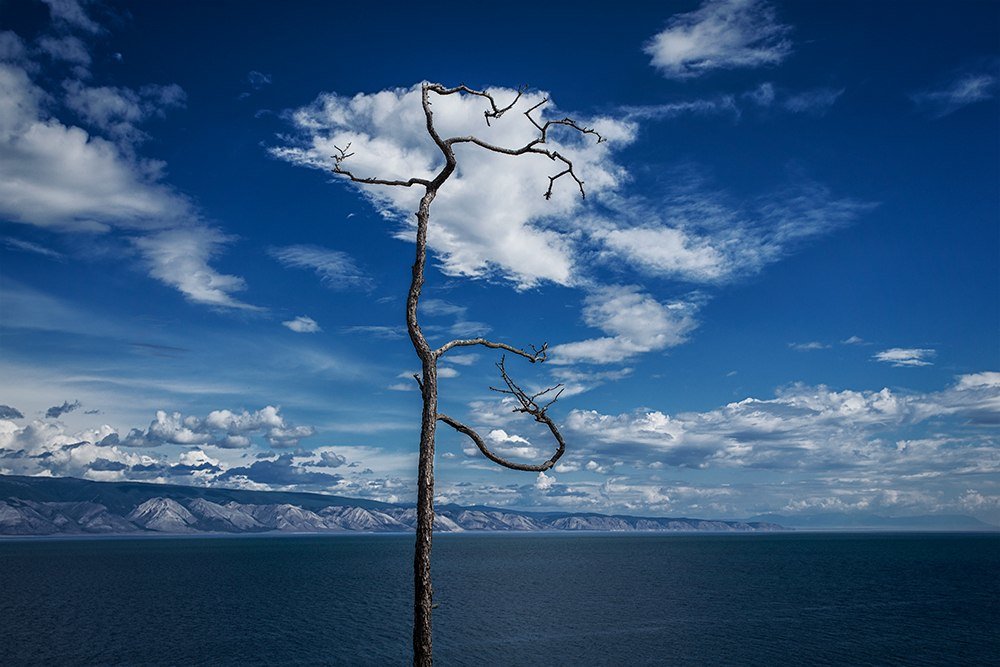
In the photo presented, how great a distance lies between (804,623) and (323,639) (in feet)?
202

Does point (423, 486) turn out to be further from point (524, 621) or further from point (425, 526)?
point (524, 621)

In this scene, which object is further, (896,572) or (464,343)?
(896,572)

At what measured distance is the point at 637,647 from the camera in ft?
236

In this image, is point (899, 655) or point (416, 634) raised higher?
point (416, 634)

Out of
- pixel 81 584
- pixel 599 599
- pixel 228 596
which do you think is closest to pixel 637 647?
pixel 599 599

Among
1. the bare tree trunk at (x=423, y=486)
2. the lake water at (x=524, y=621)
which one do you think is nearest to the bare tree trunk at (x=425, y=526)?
the bare tree trunk at (x=423, y=486)

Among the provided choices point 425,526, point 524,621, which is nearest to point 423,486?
point 425,526

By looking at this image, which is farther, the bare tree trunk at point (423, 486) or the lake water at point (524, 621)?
the lake water at point (524, 621)

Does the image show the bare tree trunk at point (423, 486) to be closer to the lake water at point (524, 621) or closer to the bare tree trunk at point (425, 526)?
the bare tree trunk at point (425, 526)

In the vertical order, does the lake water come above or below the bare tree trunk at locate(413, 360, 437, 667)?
below

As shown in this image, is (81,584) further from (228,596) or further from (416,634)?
(416,634)

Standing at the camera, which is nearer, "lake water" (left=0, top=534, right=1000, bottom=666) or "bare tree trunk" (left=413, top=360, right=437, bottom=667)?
"bare tree trunk" (left=413, top=360, right=437, bottom=667)

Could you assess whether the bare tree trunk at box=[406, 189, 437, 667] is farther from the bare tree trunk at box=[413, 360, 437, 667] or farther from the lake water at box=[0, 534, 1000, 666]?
the lake water at box=[0, 534, 1000, 666]

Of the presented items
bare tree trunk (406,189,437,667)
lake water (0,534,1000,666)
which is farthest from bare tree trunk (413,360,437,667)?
lake water (0,534,1000,666)
